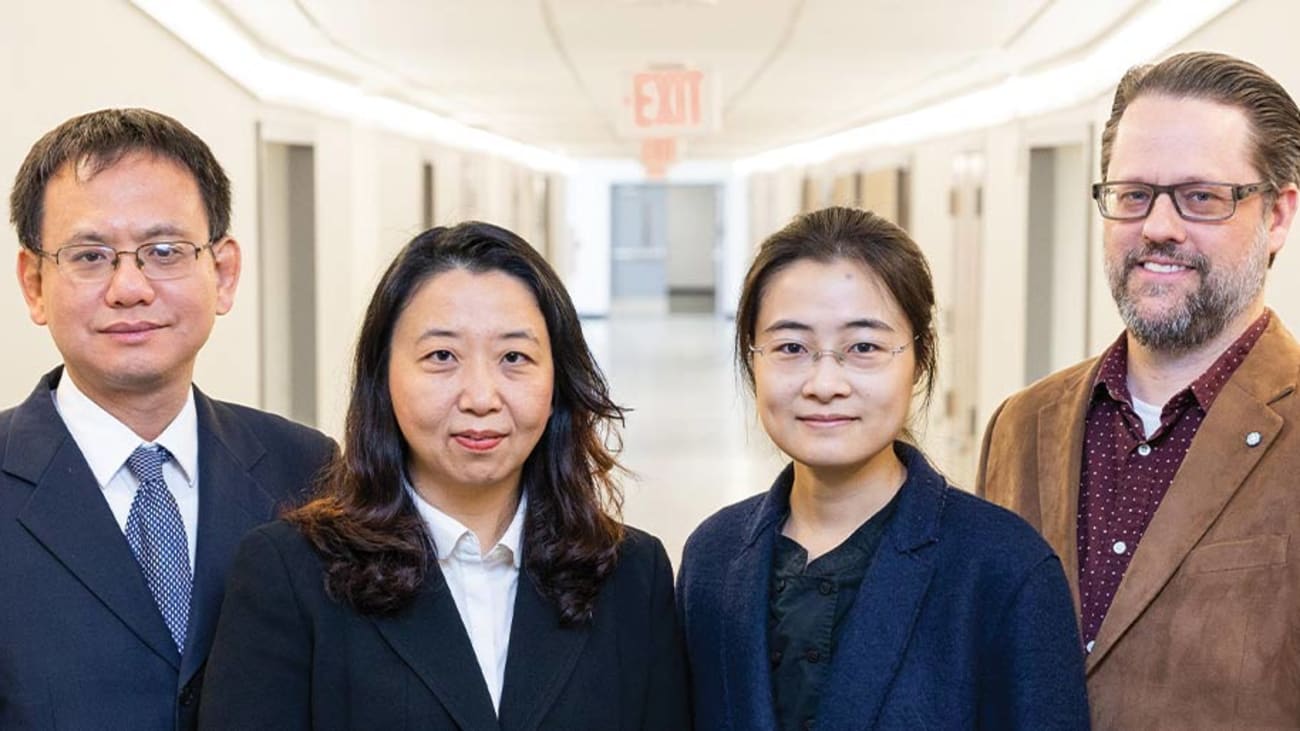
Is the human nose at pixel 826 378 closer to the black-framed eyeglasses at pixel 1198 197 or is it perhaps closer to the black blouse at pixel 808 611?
the black blouse at pixel 808 611

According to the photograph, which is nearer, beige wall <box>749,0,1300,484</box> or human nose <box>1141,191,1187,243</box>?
human nose <box>1141,191,1187,243</box>

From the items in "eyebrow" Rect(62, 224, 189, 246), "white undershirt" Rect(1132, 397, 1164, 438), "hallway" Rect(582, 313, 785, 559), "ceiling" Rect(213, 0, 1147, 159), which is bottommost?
"hallway" Rect(582, 313, 785, 559)

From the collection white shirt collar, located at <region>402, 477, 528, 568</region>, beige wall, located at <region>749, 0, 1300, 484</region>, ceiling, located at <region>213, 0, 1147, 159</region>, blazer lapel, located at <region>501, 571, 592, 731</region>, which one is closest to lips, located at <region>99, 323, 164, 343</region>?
white shirt collar, located at <region>402, 477, 528, 568</region>

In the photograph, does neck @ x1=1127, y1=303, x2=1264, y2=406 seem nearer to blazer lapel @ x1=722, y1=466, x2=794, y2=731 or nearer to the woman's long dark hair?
blazer lapel @ x1=722, y1=466, x2=794, y2=731

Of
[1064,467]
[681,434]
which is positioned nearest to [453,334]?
[1064,467]

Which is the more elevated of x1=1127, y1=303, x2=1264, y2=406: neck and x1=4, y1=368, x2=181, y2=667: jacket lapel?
x1=1127, y1=303, x2=1264, y2=406: neck

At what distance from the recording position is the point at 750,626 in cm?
211

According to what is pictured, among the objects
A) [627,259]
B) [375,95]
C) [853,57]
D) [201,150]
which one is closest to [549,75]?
[375,95]

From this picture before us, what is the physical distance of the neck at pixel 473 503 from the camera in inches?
80.4

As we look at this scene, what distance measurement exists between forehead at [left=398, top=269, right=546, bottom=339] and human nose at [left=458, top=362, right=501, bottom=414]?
53 millimetres

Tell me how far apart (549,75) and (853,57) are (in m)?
2.30

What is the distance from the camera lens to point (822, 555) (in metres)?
2.17

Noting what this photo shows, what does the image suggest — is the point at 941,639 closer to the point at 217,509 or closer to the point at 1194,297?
the point at 1194,297

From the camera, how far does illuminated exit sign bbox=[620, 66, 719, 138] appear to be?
33.3 feet
